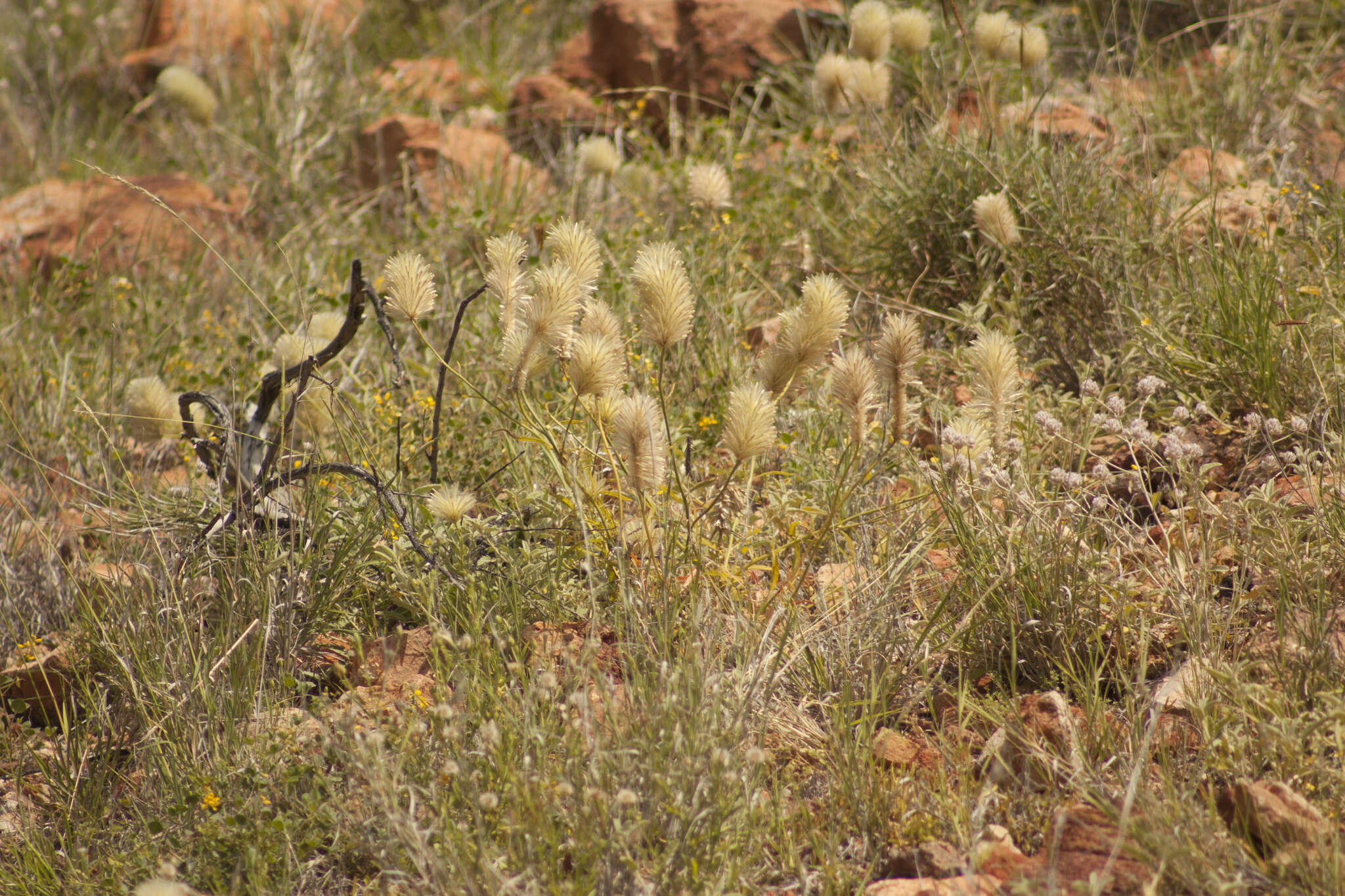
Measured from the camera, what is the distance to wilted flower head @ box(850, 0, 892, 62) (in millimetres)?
3383

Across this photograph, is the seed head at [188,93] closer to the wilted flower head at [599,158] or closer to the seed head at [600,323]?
the wilted flower head at [599,158]

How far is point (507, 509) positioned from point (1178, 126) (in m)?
3.06

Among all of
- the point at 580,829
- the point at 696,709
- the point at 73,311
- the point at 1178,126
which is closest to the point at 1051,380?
the point at 1178,126

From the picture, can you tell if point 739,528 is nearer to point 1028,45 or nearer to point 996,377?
point 996,377

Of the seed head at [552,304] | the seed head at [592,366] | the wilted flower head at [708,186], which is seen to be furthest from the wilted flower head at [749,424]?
the wilted flower head at [708,186]

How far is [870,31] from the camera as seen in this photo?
3391mm

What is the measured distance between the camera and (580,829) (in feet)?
5.52

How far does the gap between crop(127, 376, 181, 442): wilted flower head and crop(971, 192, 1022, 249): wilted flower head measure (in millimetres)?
2115

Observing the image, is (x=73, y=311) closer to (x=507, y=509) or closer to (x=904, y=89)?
(x=507, y=509)

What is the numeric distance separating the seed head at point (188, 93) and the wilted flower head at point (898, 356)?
A: 12.2ft

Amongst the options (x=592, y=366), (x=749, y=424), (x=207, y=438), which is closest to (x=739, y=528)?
(x=749, y=424)

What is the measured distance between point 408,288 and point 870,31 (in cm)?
192

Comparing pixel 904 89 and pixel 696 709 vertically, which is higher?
pixel 904 89

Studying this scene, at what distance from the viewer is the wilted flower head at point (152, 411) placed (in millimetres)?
2678
